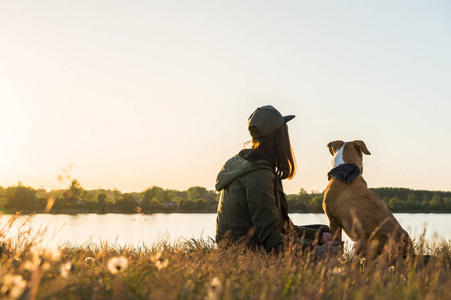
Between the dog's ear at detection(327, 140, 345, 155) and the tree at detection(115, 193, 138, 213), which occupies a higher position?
the dog's ear at detection(327, 140, 345, 155)

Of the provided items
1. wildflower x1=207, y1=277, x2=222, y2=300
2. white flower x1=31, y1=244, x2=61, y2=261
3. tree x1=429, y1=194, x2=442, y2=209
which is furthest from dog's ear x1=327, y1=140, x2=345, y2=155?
tree x1=429, y1=194, x2=442, y2=209

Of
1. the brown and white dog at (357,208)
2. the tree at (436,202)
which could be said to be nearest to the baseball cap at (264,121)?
the brown and white dog at (357,208)

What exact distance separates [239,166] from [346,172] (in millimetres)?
2222

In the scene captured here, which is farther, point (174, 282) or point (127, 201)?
point (127, 201)

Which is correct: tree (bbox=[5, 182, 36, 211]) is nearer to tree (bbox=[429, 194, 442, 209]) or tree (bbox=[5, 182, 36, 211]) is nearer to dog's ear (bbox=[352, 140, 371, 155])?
dog's ear (bbox=[352, 140, 371, 155])

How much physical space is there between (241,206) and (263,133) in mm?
954

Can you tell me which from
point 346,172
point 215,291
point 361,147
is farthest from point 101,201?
point 215,291

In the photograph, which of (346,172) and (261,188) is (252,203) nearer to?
(261,188)

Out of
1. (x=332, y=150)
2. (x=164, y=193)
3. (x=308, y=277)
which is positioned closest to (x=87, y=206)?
(x=164, y=193)

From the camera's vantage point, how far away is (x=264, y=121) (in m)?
5.26

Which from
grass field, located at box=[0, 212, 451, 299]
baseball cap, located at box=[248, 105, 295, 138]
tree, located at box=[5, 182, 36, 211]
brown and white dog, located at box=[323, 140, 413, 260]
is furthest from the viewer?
tree, located at box=[5, 182, 36, 211]

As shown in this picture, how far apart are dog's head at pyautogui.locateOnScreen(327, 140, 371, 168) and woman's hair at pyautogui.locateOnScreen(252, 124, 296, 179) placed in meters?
1.69

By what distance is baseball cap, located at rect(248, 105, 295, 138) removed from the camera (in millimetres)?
5262

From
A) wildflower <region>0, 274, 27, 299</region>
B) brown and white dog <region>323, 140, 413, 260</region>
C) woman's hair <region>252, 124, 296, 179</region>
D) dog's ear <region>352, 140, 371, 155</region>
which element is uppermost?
dog's ear <region>352, 140, 371, 155</region>
